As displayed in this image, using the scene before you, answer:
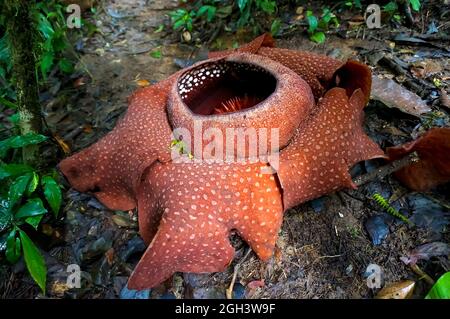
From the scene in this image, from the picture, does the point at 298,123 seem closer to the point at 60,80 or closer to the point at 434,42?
the point at 434,42

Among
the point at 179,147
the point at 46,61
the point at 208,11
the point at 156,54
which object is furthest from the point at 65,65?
the point at 179,147

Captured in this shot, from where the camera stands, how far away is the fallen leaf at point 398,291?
1923 mm

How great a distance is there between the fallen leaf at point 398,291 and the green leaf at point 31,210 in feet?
5.30

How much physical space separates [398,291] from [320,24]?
2172 millimetres

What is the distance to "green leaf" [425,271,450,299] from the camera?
5.93ft

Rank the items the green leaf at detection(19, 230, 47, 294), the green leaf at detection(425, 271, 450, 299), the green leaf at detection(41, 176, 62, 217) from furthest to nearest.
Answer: the green leaf at detection(41, 176, 62, 217), the green leaf at detection(19, 230, 47, 294), the green leaf at detection(425, 271, 450, 299)

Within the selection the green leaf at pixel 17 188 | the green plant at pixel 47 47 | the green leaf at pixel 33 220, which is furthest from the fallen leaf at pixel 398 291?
the green plant at pixel 47 47

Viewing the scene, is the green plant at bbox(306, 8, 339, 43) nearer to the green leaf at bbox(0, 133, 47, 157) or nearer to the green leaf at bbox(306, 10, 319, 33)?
the green leaf at bbox(306, 10, 319, 33)

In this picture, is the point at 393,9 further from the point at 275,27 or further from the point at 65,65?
the point at 65,65

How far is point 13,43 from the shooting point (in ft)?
7.32

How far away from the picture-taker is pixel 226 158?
2.03 meters

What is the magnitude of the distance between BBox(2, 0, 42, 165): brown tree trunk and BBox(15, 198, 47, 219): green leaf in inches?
17.8

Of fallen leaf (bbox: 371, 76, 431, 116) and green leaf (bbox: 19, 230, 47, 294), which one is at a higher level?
fallen leaf (bbox: 371, 76, 431, 116)

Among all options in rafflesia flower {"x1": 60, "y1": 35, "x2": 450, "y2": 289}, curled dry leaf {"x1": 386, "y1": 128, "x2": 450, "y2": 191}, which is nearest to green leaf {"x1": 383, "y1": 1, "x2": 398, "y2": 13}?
rafflesia flower {"x1": 60, "y1": 35, "x2": 450, "y2": 289}
